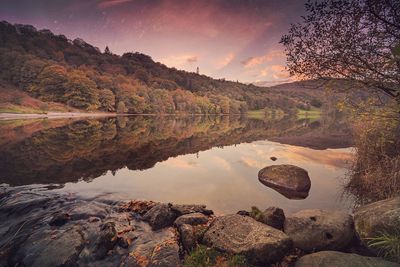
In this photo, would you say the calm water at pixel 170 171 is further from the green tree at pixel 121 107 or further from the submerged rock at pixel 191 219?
the green tree at pixel 121 107

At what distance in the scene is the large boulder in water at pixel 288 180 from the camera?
14838 mm

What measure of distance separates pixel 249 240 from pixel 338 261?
2.27 m

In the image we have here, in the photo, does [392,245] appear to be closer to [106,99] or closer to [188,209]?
[188,209]

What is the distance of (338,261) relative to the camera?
6309mm

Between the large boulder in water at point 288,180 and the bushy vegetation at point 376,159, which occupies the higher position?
the bushy vegetation at point 376,159

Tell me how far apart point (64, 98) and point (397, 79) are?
111m

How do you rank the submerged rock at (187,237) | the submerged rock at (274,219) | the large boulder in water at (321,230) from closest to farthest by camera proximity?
the large boulder in water at (321,230) → the submerged rock at (187,237) → the submerged rock at (274,219)

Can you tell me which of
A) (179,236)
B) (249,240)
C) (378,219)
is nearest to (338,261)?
(378,219)

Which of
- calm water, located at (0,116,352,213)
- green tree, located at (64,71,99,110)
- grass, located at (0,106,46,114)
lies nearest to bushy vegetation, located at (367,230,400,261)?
calm water, located at (0,116,352,213)

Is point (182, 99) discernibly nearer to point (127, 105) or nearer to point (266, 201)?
point (127, 105)

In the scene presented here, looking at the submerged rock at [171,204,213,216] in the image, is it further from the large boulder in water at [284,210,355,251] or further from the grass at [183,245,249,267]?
the large boulder in water at [284,210,355,251]

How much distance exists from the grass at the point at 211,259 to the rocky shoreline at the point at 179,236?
183 mm

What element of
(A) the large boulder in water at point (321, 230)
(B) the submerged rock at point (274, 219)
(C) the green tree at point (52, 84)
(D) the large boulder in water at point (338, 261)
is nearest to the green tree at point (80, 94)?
(C) the green tree at point (52, 84)

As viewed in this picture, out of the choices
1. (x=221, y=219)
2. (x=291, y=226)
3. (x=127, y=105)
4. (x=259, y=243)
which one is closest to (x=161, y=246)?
(x=221, y=219)
